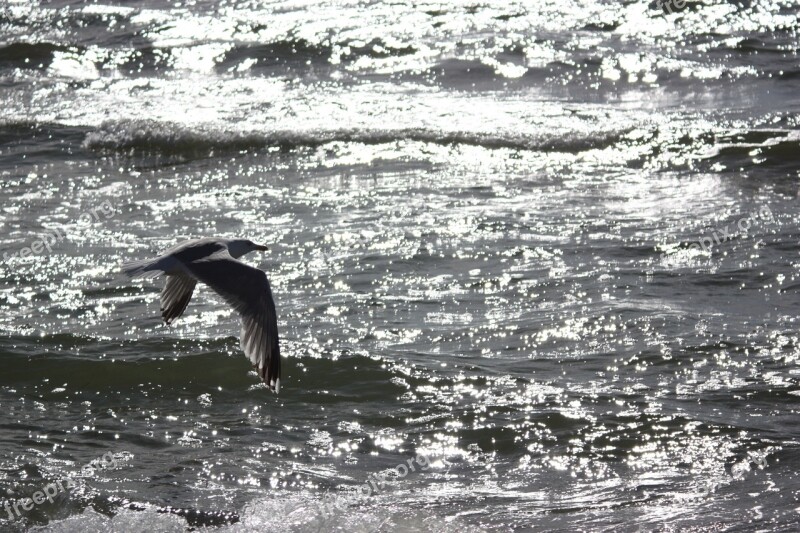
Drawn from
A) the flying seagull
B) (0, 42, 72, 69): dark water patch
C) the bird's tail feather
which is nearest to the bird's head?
the flying seagull

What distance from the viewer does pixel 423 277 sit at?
688cm

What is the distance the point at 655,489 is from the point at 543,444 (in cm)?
58

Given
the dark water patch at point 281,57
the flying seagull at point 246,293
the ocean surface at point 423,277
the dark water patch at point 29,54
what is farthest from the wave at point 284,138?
the flying seagull at point 246,293

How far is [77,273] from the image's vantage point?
7.05 meters

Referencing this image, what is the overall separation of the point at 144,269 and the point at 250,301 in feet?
1.46

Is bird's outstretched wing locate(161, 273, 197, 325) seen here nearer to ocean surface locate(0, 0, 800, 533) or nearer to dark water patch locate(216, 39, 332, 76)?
ocean surface locate(0, 0, 800, 533)

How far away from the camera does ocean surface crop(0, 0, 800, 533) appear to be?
4555 millimetres

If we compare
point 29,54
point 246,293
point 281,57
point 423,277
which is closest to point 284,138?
point 281,57

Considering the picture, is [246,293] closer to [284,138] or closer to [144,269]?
[144,269]

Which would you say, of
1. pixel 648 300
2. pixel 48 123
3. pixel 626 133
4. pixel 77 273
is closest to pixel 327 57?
pixel 48 123

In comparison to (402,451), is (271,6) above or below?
above

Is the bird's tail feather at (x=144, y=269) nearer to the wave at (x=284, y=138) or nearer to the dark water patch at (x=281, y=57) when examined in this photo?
the wave at (x=284, y=138)

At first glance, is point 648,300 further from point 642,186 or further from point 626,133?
point 626,133

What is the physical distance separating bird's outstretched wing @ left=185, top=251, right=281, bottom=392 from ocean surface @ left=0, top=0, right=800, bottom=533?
1.33 ft
